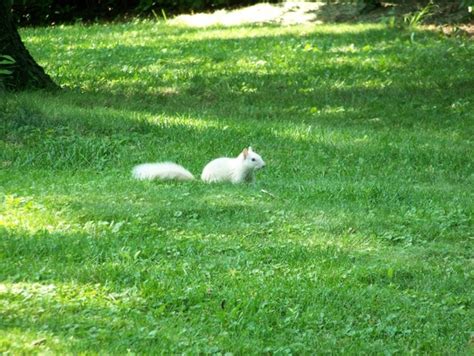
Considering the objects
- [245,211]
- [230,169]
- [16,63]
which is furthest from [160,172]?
[16,63]

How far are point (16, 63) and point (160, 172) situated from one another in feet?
17.0

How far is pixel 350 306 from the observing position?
5.93 metres

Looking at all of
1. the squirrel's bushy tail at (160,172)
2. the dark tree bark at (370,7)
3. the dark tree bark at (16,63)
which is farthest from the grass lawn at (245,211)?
the dark tree bark at (370,7)

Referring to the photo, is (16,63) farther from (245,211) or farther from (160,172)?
(245,211)

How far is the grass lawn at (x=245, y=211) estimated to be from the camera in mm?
5536

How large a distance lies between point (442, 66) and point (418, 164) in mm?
5449

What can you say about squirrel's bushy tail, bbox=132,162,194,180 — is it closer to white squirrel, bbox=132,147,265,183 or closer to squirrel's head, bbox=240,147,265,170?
white squirrel, bbox=132,147,265,183

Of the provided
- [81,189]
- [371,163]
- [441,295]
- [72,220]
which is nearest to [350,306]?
[441,295]

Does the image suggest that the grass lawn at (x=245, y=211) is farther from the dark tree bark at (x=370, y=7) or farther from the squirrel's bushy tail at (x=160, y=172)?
the dark tree bark at (x=370, y=7)

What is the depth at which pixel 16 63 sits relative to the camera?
43.7 feet

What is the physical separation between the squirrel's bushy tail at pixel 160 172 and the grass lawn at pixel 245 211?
0.61ft

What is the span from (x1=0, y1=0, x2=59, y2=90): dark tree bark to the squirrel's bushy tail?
458 cm

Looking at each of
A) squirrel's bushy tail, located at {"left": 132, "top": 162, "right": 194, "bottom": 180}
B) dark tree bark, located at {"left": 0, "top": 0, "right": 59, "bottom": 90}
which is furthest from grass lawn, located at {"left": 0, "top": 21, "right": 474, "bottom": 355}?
dark tree bark, located at {"left": 0, "top": 0, "right": 59, "bottom": 90}

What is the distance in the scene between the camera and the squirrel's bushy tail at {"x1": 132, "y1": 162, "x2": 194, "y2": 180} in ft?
29.6
